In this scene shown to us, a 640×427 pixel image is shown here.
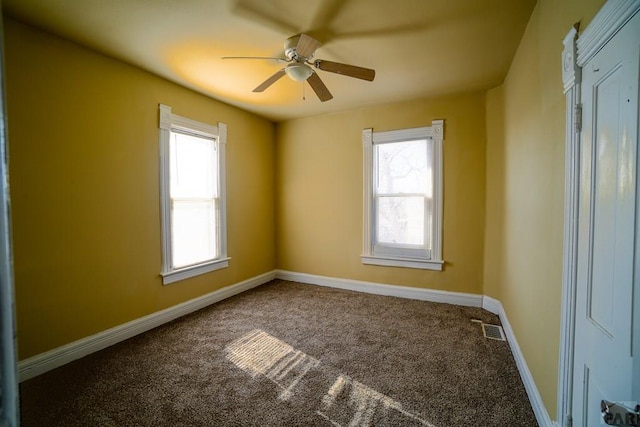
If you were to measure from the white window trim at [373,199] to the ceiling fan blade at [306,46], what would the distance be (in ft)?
6.40

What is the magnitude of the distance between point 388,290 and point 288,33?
320 cm

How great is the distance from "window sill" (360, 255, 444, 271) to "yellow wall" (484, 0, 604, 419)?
2.51 feet

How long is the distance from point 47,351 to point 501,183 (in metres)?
4.43

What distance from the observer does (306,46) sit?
7.37ft

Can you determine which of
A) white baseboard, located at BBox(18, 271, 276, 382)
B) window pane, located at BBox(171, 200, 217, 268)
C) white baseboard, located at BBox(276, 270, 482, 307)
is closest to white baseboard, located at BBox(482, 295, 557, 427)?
Result: white baseboard, located at BBox(276, 270, 482, 307)

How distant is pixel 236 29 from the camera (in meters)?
2.32

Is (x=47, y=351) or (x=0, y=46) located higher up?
(x=0, y=46)

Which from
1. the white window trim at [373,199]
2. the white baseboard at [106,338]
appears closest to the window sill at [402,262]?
the white window trim at [373,199]

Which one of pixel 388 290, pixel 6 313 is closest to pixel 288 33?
pixel 6 313

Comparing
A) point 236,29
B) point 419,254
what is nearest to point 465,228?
point 419,254

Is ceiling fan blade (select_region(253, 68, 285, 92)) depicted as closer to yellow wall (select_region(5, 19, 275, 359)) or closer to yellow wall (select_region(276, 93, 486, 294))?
yellow wall (select_region(5, 19, 275, 359))

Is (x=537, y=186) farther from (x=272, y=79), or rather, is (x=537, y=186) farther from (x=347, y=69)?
(x=272, y=79)

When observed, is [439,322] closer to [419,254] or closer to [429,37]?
[419,254]

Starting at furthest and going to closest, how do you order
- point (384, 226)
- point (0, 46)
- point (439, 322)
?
point (384, 226) < point (439, 322) < point (0, 46)
